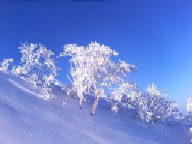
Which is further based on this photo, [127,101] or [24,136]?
[127,101]

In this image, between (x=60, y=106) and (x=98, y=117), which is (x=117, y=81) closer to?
(x=98, y=117)

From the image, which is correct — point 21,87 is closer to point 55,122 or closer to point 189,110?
point 55,122

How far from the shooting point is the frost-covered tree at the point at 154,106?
60912 millimetres

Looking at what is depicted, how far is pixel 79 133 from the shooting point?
36.6 metres

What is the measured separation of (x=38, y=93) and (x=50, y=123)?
12.5m

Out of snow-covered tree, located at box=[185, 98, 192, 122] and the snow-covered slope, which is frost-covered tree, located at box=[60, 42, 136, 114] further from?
snow-covered tree, located at box=[185, 98, 192, 122]

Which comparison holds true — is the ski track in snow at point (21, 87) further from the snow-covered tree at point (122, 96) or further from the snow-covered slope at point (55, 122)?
the snow-covered tree at point (122, 96)

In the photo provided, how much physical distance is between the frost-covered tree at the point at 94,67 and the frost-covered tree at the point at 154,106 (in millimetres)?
14250

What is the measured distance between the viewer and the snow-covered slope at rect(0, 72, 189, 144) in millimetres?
30688

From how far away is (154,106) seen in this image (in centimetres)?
6612

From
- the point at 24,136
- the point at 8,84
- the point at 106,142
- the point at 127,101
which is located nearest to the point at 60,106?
the point at 8,84

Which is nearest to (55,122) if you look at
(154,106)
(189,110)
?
(154,106)

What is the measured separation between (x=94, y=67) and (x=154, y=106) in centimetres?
2384

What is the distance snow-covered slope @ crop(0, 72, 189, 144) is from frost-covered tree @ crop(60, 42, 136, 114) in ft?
13.1
